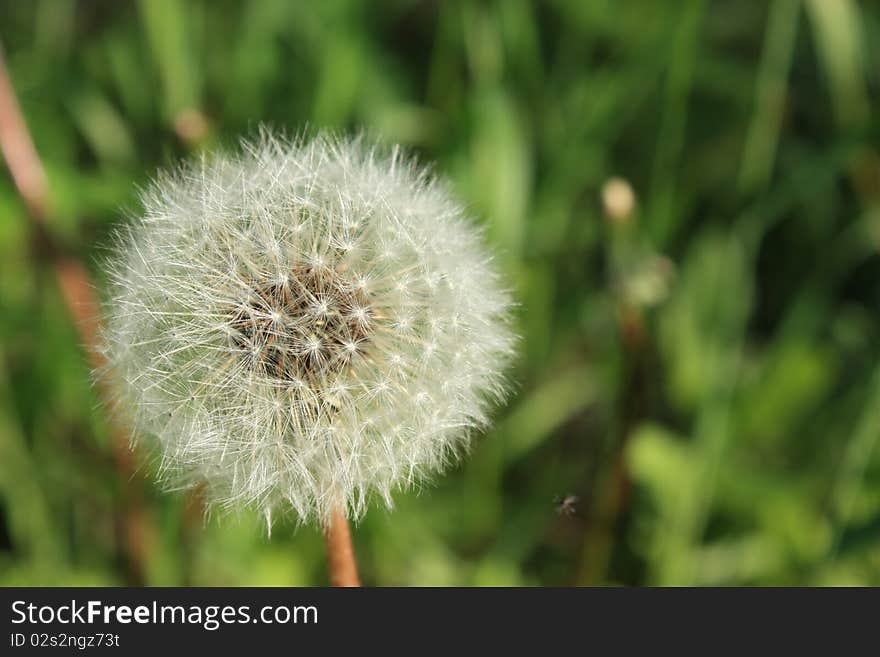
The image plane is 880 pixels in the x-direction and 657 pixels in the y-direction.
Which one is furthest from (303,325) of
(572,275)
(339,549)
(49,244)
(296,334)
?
(572,275)

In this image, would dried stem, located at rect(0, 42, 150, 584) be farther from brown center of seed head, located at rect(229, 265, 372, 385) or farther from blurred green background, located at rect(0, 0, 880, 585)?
brown center of seed head, located at rect(229, 265, 372, 385)

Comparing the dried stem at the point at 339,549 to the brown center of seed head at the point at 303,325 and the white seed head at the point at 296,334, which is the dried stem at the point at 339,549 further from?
the brown center of seed head at the point at 303,325

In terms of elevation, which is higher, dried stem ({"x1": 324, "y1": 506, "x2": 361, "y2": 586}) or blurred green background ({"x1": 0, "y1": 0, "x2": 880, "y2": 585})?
blurred green background ({"x1": 0, "y1": 0, "x2": 880, "y2": 585})

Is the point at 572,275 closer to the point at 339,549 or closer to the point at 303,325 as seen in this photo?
the point at 303,325

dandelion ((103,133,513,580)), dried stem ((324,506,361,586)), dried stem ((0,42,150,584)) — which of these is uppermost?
dried stem ((0,42,150,584))

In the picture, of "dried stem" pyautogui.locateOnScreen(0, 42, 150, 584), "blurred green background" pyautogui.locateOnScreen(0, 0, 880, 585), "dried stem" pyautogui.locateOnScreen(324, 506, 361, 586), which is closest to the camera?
"dried stem" pyautogui.locateOnScreen(324, 506, 361, 586)

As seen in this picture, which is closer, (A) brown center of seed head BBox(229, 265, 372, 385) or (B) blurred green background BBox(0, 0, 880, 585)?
(A) brown center of seed head BBox(229, 265, 372, 385)

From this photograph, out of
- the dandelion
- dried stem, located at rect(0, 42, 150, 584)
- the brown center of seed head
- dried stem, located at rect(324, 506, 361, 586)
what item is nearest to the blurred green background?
dried stem, located at rect(0, 42, 150, 584)
